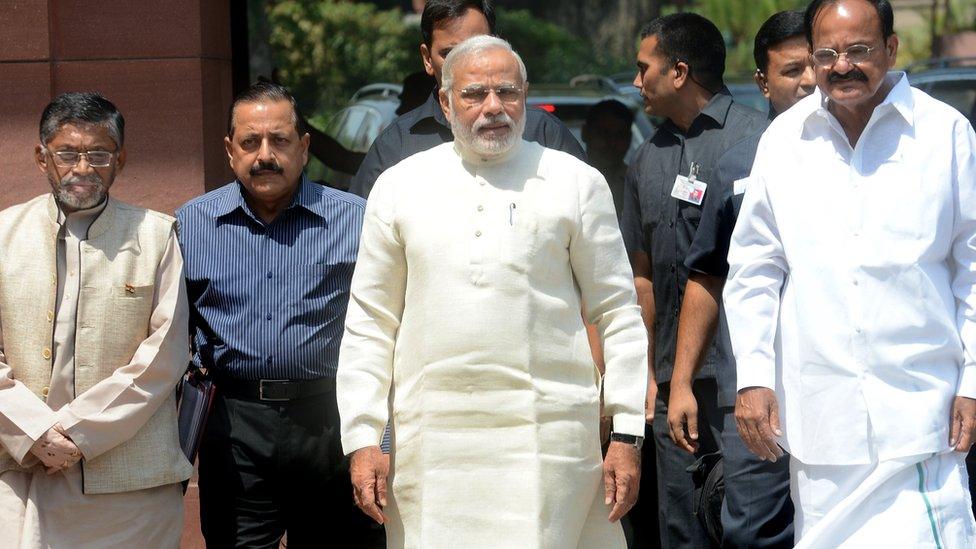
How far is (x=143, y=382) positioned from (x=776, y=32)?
258cm

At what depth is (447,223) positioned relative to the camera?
157 inches

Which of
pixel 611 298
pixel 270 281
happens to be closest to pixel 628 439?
pixel 611 298

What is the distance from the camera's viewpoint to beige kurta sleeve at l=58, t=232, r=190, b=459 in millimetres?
4395

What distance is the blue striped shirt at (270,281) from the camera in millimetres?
4648

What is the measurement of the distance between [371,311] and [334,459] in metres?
0.85

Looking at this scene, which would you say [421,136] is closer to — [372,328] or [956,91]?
[372,328]

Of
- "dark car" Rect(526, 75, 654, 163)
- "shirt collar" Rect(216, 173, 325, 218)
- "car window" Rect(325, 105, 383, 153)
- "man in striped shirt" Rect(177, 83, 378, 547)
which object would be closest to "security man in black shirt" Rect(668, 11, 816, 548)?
"man in striped shirt" Rect(177, 83, 378, 547)

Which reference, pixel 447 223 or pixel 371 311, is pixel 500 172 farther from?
pixel 371 311

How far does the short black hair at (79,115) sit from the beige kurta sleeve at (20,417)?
0.77m

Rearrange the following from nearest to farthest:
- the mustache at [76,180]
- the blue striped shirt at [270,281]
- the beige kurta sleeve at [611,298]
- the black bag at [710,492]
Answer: the beige kurta sleeve at [611,298]
the mustache at [76,180]
the blue striped shirt at [270,281]
the black bag at [710,492]

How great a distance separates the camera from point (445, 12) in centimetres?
516

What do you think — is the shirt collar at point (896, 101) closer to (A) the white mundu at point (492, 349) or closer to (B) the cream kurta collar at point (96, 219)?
(A) the white mundu at point (492, 349)

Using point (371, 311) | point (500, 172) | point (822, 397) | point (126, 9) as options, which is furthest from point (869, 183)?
point (126, 9)

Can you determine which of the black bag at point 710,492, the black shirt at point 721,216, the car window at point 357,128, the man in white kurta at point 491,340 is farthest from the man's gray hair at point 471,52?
the car window at point 357,128
